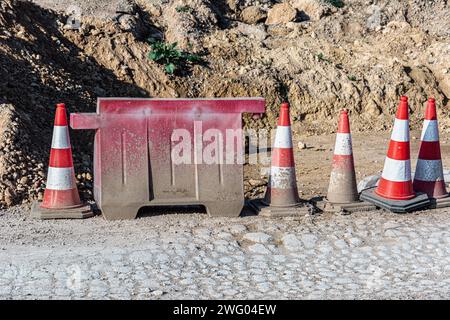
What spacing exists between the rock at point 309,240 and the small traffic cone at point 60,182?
2.01m

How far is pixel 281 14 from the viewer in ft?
47.8

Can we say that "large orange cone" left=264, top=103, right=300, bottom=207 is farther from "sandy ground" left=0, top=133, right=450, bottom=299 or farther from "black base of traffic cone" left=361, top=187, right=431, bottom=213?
"black base of traffic cone" left=361, top=187, right=431, bottom=213

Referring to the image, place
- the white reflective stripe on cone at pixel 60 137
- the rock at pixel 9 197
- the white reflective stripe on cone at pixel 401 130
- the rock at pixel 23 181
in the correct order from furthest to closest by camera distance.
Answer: the rock at pixel 23 181 → the rock at pixel 9 197 → the white reflective stripe on cone at pixel 401 130 → the white reflective stripe on cone at pixel 60 137

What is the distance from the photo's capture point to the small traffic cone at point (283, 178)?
716cm

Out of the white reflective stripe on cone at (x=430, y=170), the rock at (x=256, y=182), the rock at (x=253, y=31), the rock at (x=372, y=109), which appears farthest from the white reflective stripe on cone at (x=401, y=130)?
the rock at (x=253, y=31)

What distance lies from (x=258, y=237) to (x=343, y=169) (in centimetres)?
132

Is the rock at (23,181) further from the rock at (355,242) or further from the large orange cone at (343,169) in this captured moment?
the rock at (355,242)

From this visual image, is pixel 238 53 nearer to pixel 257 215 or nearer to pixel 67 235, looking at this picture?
pixel 257 215

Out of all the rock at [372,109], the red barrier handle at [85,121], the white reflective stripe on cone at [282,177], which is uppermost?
the rock at [372,109]

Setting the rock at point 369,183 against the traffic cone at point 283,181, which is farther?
the rock at point 369,183

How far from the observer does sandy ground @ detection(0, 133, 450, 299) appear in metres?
5.42

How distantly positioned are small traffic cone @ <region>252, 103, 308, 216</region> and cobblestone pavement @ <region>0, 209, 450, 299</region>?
140 millimetres

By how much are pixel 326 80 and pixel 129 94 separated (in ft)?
11.3
